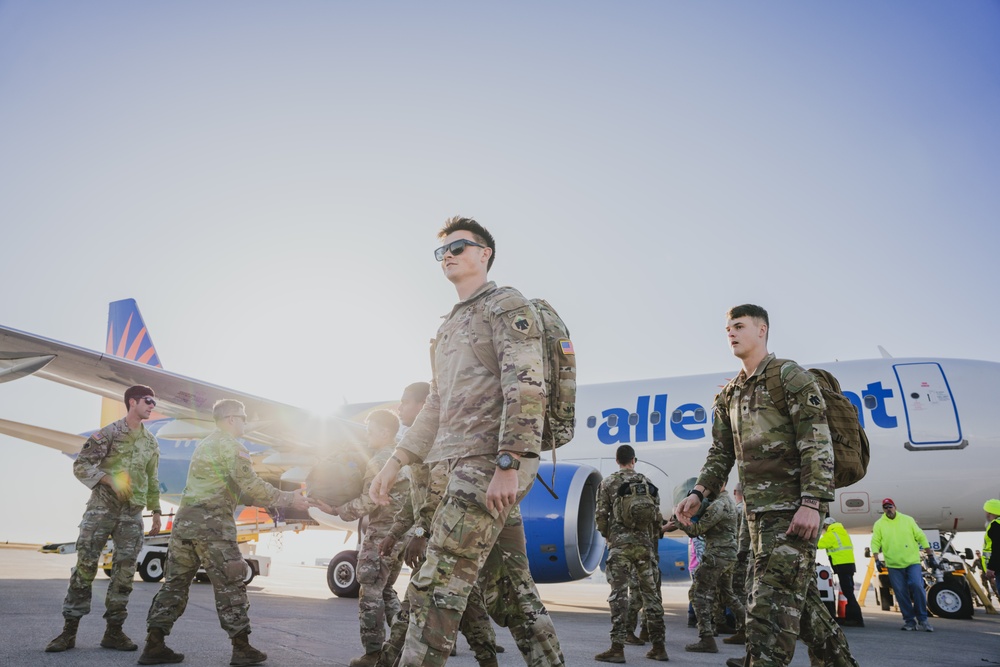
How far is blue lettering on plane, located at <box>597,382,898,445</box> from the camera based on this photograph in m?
9.43

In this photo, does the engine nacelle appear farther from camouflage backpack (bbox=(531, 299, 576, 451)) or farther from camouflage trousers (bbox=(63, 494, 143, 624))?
camouflage backpack (bbox=(531, 299, 576, 451))

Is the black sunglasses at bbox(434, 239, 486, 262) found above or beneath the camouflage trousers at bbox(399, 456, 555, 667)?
above

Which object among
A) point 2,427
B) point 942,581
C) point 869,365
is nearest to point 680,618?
point 942,581

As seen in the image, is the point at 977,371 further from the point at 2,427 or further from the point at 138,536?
the point at 2,427

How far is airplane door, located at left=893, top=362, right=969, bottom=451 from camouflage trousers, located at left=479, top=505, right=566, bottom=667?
327 inches

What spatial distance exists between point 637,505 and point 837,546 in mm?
4763

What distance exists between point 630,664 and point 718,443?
2172 millimetres

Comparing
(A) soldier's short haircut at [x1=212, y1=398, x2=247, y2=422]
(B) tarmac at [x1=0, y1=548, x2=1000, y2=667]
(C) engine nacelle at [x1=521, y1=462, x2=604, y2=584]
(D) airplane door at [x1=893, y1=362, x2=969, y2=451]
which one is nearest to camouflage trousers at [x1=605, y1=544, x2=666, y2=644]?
(B) tarmac at [x1=0, y1=548, x2=1000, y2=667]

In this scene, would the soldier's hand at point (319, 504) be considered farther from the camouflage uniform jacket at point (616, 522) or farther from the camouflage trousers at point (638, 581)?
the camouflage uniform jacket at point (616, 522)

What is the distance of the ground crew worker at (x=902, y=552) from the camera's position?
8.00 meters

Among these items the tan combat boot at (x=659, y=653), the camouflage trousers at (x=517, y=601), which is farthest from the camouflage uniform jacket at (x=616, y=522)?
the camouflage trousers at (x=517, y=601)

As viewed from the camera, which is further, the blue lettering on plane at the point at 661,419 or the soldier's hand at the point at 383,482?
the blue lettering on plane at the point at 661,419

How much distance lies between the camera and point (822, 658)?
3.02 meters

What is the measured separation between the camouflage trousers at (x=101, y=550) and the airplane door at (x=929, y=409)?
29.5 ft
